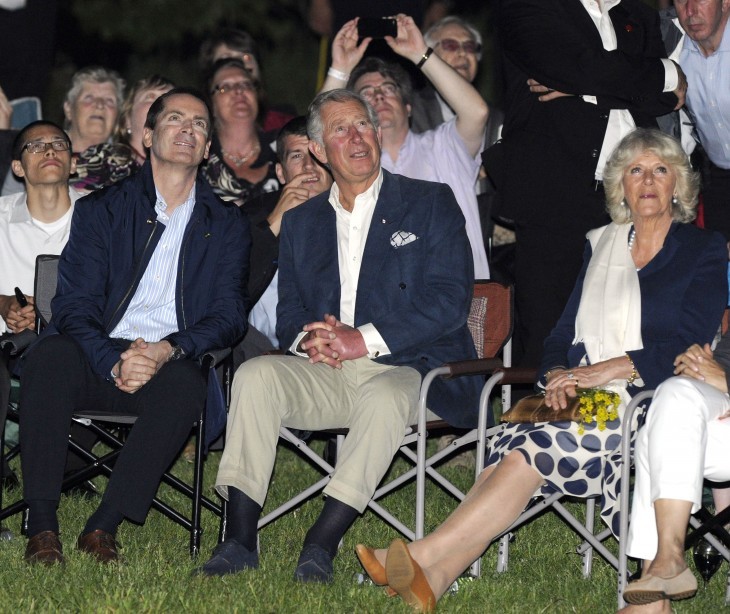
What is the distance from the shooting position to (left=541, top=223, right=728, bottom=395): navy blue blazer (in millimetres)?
5121

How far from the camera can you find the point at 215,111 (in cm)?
784

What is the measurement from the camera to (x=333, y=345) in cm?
545

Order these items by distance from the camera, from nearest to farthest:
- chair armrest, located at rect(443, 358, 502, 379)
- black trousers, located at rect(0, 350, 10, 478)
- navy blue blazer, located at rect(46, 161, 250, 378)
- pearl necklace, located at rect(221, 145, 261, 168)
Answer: chair armrest, located at rect(443, 358, 502, 379), black trousers, located at rect(0, 350, 10, 478), navy blue blazer, located at rect(46, 161, 250, 378), pearl necklace, located at rect(221, 145, 261, 168)

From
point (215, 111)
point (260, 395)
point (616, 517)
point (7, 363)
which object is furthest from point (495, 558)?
point (215, 111)

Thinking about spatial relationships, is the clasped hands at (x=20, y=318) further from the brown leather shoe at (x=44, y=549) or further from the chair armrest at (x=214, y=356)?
the brown leather shoe at (x=44, y=549)

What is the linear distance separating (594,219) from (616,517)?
180cm

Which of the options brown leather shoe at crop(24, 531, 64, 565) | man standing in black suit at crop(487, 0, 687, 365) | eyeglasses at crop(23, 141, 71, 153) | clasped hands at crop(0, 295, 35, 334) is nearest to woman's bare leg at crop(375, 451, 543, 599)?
brown leather shoe at crop(24, 531, 64, 565)

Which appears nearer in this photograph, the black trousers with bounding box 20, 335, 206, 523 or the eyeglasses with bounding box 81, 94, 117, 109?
the black trousers with bounding box 20, 335, 206, 523

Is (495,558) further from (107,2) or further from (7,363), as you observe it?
(107,2)

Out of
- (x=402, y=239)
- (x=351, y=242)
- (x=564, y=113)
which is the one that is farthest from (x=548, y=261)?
(x=351, y=242)

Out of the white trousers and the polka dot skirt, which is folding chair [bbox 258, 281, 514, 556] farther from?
the white trousers

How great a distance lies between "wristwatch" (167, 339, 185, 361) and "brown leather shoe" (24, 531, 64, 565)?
0.87 metres

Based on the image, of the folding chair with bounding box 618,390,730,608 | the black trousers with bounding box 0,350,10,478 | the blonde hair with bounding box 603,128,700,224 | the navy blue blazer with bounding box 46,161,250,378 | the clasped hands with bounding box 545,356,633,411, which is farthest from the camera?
the navy blue blazer with bounding box 46,161,250,378

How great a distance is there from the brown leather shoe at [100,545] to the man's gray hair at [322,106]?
6.43ft
